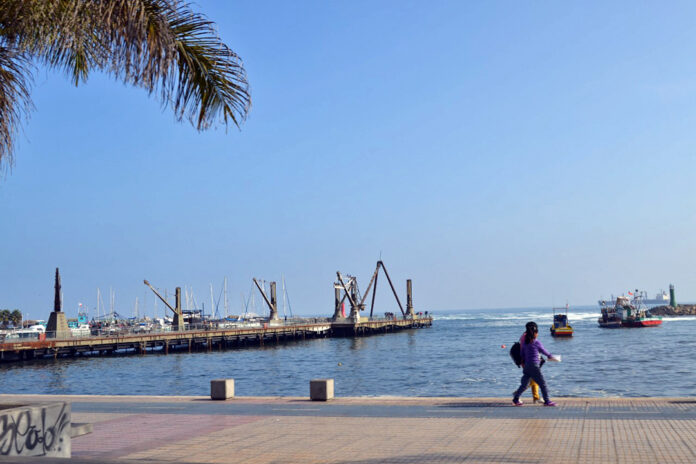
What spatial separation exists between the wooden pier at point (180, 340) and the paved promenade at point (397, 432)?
53.7 metres

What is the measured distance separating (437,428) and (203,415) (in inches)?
237

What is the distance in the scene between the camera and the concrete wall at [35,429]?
316 inches

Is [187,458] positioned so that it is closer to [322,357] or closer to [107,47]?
[107,47]

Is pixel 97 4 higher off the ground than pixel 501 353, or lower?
higher

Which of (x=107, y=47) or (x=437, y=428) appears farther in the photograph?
(x=437, y=428)

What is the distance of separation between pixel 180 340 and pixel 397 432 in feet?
238

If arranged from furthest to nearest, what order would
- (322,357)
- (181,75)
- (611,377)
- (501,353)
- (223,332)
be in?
1. (223,332)
2. (322,357)
3. (501,353)
4. (611,377)
5. (181,75)

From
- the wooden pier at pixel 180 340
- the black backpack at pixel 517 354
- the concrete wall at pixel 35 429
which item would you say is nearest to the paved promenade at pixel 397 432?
the concrete wall at pixel 35 429

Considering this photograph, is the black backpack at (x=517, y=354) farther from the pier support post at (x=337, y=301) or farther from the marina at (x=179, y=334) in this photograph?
the pier support post at (x=337, y=301)

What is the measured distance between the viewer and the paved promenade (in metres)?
10.6

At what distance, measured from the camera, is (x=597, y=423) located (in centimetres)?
1322

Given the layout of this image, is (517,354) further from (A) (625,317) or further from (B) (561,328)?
(A) (625,317)

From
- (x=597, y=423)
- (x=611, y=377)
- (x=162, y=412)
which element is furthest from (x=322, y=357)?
(x=597, y=423)

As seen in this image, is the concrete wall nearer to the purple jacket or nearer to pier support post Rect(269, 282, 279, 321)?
the purple jacket
